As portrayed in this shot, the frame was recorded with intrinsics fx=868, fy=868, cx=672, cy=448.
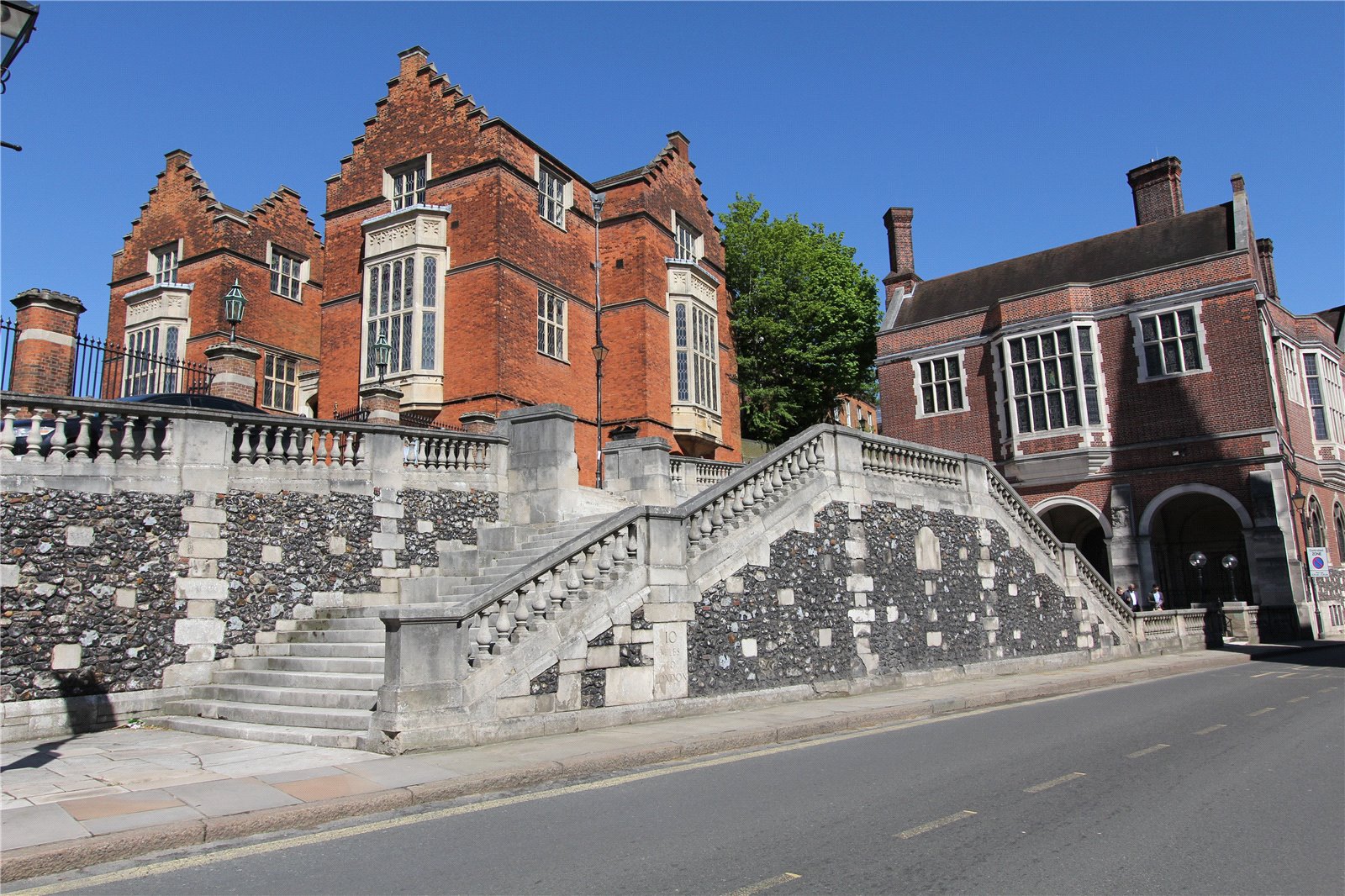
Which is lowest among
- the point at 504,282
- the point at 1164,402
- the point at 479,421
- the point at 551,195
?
the point at 479,421

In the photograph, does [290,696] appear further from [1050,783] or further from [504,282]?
[504,282]

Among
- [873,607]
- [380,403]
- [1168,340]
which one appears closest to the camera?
[873,607]

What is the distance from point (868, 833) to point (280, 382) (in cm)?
3088

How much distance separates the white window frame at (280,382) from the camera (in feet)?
103

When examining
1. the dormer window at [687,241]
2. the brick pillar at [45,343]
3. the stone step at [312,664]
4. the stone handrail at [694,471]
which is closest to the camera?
the stone step at [312,664]

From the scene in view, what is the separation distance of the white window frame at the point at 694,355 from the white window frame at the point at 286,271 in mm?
14976

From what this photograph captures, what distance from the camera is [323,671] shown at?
11547 mm

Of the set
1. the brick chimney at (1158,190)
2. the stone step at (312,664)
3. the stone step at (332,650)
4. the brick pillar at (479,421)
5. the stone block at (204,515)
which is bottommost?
the stone step at (312,664)

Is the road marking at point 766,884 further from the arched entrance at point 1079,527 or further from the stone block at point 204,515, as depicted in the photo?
the arched entrance at point 1079,527

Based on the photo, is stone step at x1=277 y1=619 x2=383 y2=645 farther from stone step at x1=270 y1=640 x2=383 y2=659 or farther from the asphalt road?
the asphalt road

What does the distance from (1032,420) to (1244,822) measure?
26.1m

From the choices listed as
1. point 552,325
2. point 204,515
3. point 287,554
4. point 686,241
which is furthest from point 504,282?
point 204,515

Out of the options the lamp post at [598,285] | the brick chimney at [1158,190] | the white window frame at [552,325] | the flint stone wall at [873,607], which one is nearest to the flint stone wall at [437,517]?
the flint stone wall at [873,607]

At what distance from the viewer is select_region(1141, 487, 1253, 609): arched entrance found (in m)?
29.0
